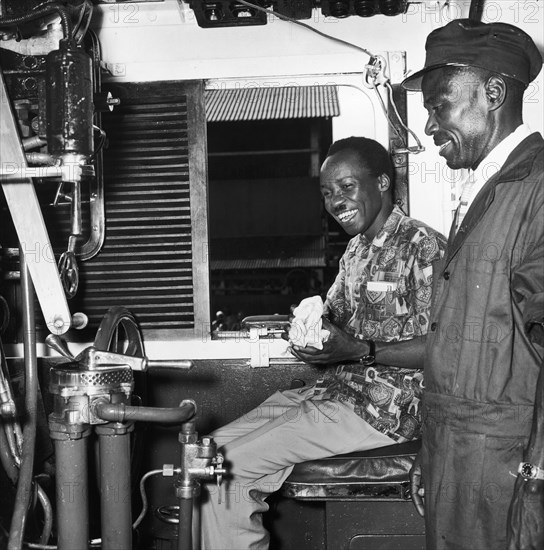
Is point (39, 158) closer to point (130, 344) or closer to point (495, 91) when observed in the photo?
point (130, 344)

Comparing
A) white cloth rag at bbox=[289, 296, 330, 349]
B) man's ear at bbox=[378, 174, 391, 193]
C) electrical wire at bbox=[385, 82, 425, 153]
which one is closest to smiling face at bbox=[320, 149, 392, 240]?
man's ear at bbox=[378, 174, 391, 193]

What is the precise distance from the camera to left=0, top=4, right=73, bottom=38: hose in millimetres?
1932

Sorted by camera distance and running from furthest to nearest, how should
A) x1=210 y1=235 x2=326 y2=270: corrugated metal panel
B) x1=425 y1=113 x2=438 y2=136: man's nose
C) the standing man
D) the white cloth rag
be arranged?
x1=210 y1=235 x2=326 y2=270: corrugated metal panel → the white cloth rag → x1=425 y1=113 x2=438 y2=136: man's nose → the standing man

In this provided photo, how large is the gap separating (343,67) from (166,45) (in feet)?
2.25

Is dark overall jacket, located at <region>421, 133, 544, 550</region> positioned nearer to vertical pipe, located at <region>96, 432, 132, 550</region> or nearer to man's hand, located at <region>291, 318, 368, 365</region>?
man's hand, located at <region>291, 318, 368, 365</region>

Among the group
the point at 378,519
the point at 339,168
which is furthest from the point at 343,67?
the point at 378,519

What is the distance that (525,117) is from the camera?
2.62 meters

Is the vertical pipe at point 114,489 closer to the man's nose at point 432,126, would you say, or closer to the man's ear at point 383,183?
the man's nose at point 432,126

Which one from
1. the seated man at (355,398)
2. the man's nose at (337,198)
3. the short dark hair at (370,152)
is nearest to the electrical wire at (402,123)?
the short dark hair at (370,152)

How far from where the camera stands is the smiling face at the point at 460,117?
178cm

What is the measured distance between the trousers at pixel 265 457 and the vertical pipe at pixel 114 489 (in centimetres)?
43

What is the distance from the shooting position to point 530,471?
148 cm

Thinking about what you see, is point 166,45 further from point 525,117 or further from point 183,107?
point 525,117

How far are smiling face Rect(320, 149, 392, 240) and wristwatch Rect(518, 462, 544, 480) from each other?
1.24 m
